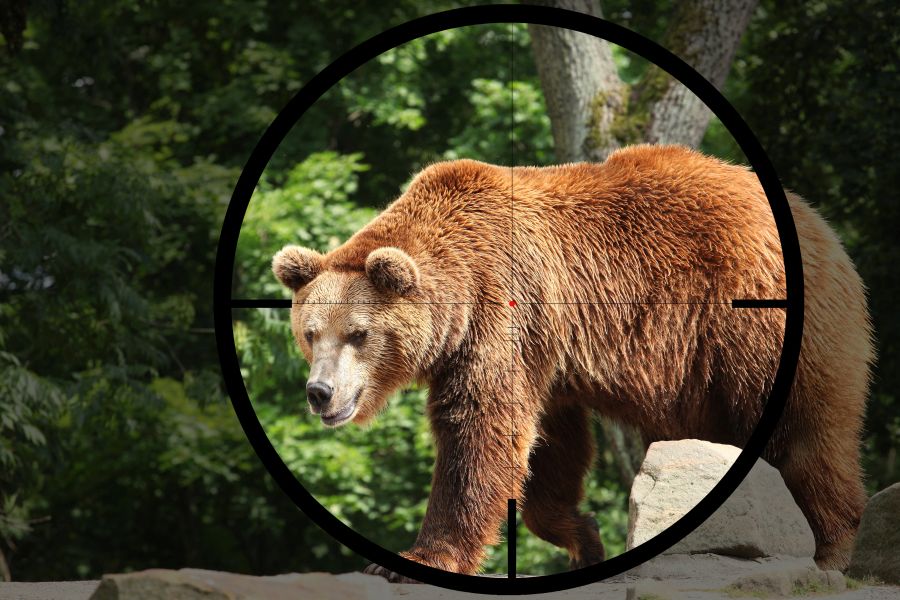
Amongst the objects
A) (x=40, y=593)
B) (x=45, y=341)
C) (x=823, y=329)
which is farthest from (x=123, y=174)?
(x=823, y=329)

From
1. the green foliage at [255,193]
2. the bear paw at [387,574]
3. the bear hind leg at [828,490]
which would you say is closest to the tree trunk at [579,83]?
the green foliage at [255,193]

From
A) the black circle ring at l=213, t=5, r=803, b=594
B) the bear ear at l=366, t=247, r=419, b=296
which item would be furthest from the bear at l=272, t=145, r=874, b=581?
the black circle ring at l=213, t=5, r=803, b=594

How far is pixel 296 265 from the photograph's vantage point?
13.4 ft

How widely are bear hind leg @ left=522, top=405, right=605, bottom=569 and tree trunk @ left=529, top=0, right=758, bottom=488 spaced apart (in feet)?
10.1

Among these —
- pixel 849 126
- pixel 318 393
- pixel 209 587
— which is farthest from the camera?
pixel 849 126

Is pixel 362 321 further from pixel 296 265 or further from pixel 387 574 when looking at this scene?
pixel 387 574

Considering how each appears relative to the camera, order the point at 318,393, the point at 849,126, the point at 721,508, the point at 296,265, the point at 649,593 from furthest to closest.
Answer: the point at 849,126 → the point at 721,508 → the point at 296,265 → the point at 649,593 → the point at 318,393

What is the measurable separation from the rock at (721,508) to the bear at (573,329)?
0.52ft

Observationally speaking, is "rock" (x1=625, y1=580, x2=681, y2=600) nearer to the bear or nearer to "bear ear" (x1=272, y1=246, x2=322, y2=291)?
the bear

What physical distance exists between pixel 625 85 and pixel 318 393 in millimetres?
4688

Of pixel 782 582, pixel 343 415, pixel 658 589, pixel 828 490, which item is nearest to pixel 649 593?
pixel 658 589

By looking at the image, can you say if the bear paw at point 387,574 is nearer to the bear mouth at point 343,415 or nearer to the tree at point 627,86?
the bear mouth at point 343,415

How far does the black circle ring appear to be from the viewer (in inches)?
148

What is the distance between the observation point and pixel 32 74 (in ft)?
37.3
